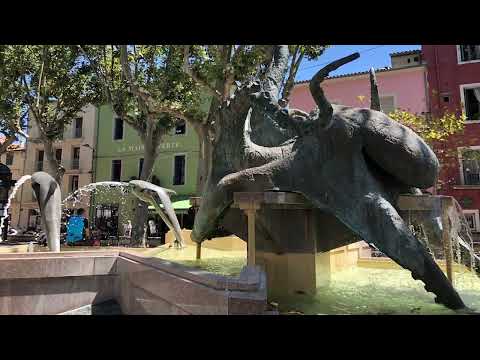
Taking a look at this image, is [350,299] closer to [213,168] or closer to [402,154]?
[402,154]

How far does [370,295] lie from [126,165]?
2914cm

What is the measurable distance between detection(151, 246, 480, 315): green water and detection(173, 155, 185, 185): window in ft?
73.4

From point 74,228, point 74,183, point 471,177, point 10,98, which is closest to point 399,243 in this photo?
point 74,228

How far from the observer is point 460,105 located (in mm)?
21562

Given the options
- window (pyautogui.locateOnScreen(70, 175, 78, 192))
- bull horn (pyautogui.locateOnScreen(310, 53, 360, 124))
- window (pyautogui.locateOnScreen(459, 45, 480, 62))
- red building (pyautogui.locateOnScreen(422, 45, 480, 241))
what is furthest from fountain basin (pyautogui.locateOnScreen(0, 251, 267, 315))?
window (pyautogui.locateOnScreen(70, 175, 78, 192))

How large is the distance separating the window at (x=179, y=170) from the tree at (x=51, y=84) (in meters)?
9.49

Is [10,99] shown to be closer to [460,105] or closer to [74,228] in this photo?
[74,228]

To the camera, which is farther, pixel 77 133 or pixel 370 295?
pixel 77 133

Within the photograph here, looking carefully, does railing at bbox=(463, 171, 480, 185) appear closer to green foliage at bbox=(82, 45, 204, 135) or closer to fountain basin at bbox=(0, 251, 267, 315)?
green foliage at bbox=(82, 45, 204, 135)

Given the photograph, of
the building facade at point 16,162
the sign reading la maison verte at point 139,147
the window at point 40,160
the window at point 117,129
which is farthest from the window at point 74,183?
the building facade at point 16,162
